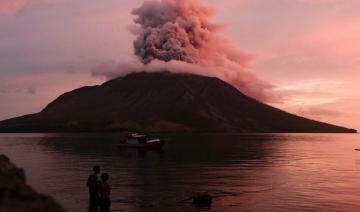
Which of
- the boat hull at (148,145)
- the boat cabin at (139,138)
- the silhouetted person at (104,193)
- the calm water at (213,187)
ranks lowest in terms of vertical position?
the calm water at (213,187)

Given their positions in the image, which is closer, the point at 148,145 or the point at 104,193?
the point at 104,193

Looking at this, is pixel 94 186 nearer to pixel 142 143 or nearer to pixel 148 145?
pixel 148 145

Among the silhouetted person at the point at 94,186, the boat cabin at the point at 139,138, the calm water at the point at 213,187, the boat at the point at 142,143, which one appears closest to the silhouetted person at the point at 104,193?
the silhouetted person at the point at 94,186

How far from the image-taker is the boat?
138000mm

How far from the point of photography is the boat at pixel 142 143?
138000 mm

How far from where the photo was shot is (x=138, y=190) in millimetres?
53062

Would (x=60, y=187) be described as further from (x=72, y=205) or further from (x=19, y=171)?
(x=72, y=205)

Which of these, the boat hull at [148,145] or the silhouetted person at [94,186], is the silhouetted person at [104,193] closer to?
the silhouetted person at [94,186]

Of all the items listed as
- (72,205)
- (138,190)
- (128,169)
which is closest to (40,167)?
(128,169)

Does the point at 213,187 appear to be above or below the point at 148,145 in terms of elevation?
below

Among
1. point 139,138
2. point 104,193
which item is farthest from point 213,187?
point 139,138

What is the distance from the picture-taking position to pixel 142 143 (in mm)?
148250

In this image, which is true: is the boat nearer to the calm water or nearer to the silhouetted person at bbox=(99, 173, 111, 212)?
the calm water

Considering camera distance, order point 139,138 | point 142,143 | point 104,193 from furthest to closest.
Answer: point 139,138 < point 142,143 < point 104,193
